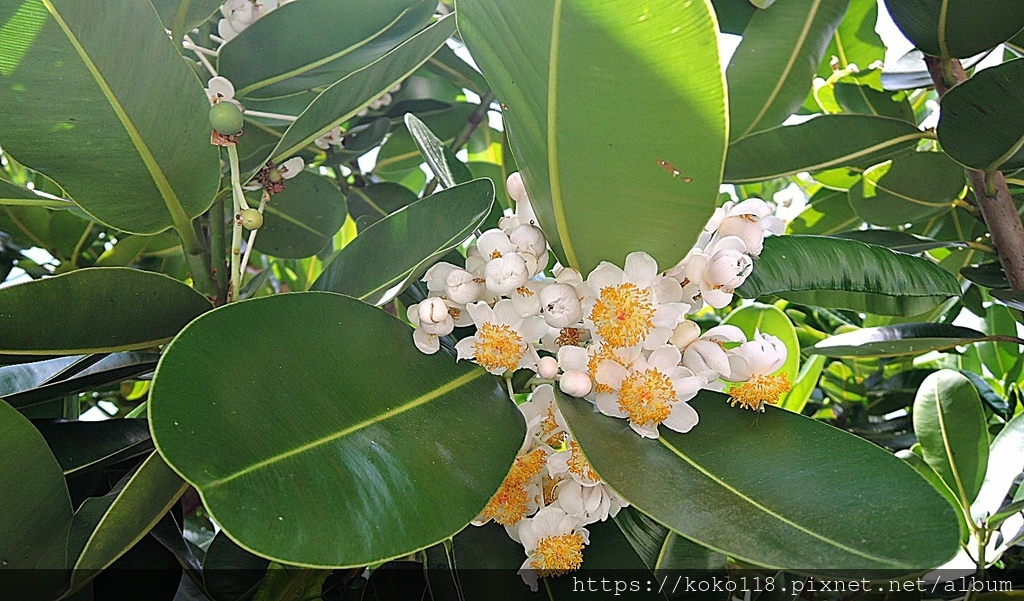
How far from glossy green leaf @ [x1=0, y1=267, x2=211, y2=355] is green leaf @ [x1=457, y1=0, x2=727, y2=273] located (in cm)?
33

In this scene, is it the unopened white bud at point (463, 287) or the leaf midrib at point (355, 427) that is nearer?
the leaf midrib at point (355, 427)

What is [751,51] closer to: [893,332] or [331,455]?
[893,332]

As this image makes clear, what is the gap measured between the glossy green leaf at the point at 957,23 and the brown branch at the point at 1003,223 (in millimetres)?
53

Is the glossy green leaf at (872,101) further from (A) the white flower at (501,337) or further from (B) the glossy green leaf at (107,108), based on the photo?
(B) the glossy green leaf at (107,108)

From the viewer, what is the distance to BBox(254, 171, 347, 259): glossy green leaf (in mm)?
1113

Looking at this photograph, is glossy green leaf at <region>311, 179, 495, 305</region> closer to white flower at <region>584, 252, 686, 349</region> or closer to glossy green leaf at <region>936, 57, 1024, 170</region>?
white flower at <region>584, 252, 686, 349</region>

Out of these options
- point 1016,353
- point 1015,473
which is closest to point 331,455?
point 1015,473

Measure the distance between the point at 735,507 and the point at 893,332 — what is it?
57 cm

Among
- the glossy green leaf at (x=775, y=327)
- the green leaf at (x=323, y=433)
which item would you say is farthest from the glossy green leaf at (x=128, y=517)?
the glossy green leaf at (x=775, y=327)

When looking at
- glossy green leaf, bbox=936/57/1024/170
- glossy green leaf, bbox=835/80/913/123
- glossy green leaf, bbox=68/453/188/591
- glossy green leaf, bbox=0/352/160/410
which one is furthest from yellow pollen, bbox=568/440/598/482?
glossy green leaf, bbox=835/80/913/123

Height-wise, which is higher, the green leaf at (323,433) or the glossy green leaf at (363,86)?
the glossy green leaf at (363,86)

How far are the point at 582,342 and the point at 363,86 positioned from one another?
33 cm

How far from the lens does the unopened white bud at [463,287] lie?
0.62 m

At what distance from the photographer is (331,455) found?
0.48 meters
